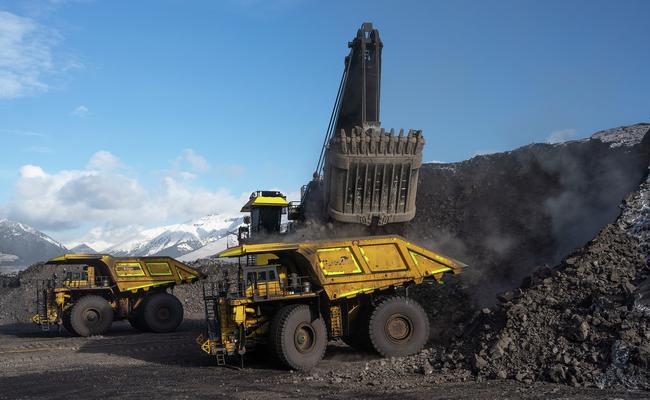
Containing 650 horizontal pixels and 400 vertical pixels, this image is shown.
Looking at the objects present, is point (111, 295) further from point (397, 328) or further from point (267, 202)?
point (397, 328)

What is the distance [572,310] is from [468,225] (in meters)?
10.3

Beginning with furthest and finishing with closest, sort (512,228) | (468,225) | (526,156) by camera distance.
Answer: (526,156)
(468,225)
(512,228)

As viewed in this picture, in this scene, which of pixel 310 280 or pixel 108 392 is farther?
pixel 310 280

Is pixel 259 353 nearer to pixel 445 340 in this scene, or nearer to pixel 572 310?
pixel 445 340

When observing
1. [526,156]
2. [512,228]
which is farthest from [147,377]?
[526,156]

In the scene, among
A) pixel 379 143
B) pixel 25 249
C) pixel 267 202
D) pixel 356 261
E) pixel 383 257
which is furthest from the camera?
pixel 25 249

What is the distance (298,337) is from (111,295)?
9717 mm

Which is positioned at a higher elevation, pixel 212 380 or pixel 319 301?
pixel 319 301

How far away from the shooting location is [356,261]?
12.1m

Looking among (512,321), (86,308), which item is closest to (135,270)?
(86,308)

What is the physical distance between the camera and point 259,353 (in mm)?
13125

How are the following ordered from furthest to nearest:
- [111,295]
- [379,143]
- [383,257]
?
[111,295], [379,143], [383,257]

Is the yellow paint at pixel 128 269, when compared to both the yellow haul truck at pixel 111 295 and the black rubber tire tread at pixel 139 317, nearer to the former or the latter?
the yellow haul truck at pixel 111 295

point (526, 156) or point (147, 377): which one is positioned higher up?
point (526, 156)
